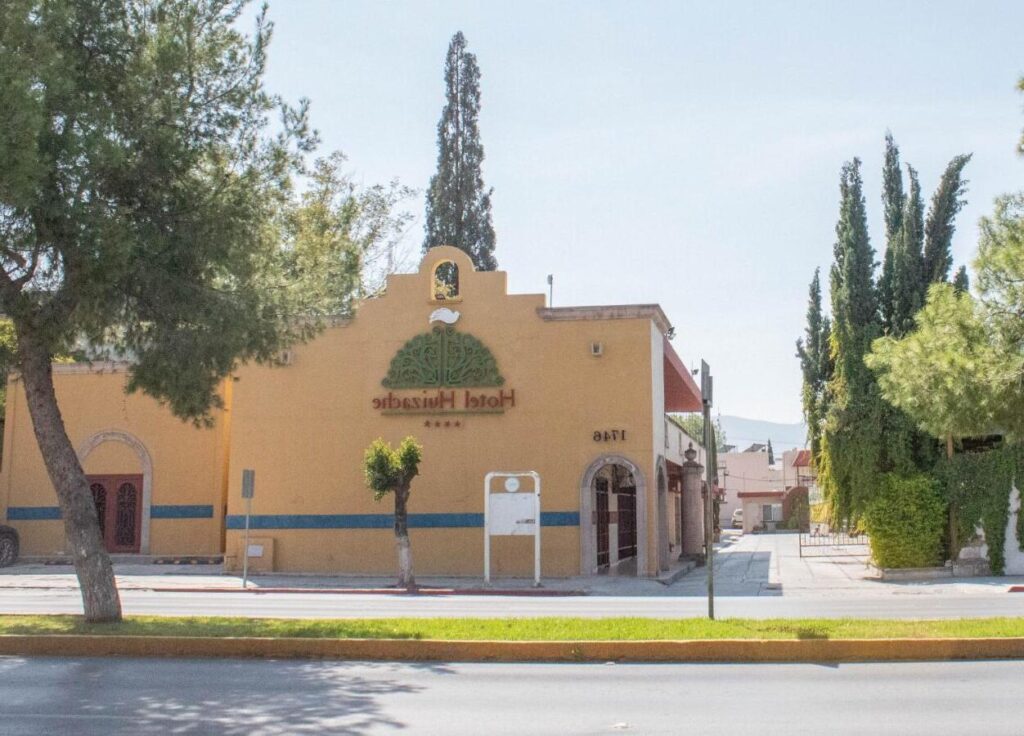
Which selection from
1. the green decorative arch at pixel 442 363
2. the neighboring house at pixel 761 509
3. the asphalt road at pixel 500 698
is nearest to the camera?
the asphalt road at pixel 500 698

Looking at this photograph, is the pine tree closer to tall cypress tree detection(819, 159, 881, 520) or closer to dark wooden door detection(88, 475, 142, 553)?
tall cypress tree detection(819, 159, 881, 520)

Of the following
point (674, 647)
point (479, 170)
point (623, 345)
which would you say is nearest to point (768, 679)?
point (674, 647)

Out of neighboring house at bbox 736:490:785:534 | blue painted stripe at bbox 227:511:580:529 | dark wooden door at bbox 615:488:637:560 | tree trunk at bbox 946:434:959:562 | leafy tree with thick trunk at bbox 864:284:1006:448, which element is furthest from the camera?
neighboring house at bbox 736:490:785:534

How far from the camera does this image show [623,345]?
26234 millimetres

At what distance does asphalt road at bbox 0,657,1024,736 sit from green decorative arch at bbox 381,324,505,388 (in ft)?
51.5

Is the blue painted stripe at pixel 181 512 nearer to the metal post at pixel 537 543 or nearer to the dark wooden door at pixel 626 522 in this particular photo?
the metal post at pixel 537 543

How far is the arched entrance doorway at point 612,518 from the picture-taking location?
2581cm

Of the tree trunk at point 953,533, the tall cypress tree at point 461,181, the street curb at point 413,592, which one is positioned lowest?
the street curb at point 413,592

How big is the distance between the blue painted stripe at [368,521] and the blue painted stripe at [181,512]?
317 centimetres

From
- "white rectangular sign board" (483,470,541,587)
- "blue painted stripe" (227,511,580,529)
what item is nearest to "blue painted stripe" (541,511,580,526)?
"blue painted stripe" (227,511,580,529)

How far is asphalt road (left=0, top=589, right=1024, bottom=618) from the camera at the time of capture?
16.7m

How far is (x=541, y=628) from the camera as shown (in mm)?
12938

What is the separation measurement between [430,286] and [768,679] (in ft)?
60.7

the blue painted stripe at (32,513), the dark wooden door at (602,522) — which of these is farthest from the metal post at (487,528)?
the blue painted stripe at (32,513)
